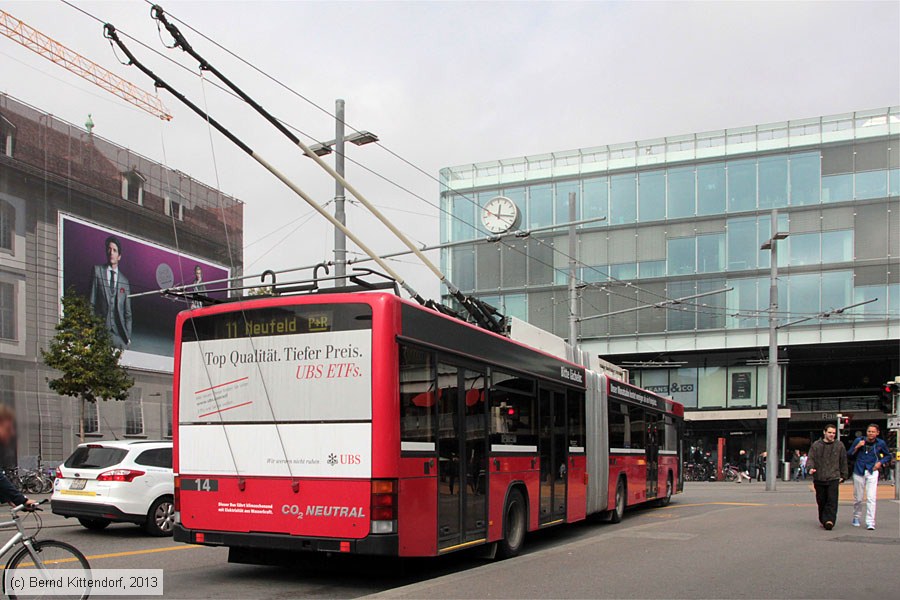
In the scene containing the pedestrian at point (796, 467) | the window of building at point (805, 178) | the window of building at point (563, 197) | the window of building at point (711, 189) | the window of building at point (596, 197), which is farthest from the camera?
the window of building at point (563, 197)

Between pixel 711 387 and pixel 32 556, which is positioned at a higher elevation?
pixel 32 556

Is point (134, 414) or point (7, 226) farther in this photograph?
point (134, 414)

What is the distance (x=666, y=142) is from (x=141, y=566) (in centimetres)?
4113

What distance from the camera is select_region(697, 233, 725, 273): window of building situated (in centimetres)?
4538

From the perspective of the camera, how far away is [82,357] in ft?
95.7

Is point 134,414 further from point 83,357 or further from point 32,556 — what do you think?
point 32,556

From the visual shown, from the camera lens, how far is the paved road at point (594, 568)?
8.53 metres

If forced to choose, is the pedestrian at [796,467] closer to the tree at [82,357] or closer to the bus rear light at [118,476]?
the tree at [82,357]

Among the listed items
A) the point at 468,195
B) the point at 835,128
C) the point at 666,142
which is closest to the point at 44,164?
the point at 468,195

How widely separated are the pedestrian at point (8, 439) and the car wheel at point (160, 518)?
6.99 meters

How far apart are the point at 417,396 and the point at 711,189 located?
3985 centimetres

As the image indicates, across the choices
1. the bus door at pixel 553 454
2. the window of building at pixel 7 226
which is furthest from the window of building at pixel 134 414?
the bus door at pixel 553 454

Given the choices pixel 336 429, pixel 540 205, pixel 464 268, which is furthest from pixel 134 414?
pixel 336 429

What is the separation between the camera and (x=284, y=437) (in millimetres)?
8930
